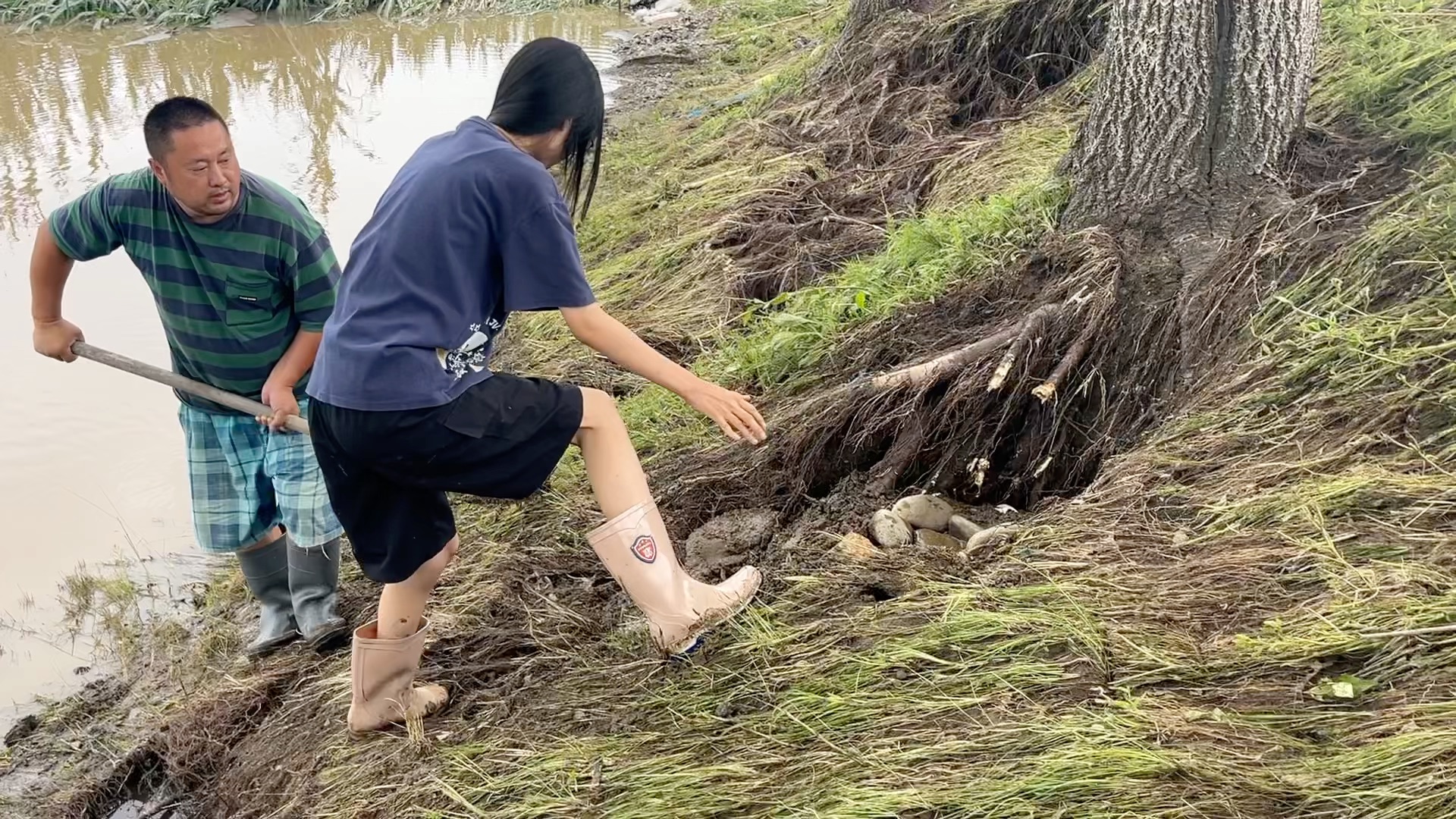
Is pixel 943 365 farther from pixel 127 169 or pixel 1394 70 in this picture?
pixel 127 169

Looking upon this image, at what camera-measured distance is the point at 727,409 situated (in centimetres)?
223

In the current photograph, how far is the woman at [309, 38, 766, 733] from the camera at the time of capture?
81.2 inches

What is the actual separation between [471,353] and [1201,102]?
7.37 feet

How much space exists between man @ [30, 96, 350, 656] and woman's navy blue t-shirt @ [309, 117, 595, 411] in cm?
85

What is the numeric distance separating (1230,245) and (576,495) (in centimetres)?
215

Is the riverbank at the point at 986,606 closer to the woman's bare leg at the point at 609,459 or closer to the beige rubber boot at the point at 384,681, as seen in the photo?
the beige rubber boot at the point at 384,681

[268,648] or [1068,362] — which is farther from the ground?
[1068,362]

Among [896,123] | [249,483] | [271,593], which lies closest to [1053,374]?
[249,483]

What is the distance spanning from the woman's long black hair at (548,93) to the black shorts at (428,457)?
53 cm

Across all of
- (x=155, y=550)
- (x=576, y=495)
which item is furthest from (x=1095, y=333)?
(x=155, y=550)

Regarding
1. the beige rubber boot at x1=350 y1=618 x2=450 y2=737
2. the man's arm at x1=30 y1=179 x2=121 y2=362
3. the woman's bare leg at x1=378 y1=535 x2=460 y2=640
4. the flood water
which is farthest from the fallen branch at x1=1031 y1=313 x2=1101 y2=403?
the flood water

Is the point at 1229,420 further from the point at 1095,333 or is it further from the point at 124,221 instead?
the point at 124,221

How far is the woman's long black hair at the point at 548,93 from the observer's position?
2.09 metres

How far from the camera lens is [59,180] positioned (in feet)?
25.1
